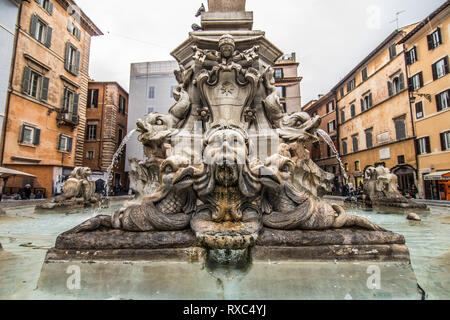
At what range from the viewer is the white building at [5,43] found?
15539mm

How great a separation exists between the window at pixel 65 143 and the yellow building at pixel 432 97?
26950mm

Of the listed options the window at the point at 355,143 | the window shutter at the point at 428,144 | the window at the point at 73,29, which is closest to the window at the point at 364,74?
the window at the point at 355,143

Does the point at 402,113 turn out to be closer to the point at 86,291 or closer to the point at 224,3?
the point at 224,3

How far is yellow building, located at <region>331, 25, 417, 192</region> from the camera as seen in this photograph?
866 inches

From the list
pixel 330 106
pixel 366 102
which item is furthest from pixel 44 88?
pixel 330 106

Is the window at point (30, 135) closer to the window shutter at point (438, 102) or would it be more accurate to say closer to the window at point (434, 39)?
the window shutter at point (438, 102)

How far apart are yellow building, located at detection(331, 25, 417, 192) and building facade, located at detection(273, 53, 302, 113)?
5984mm

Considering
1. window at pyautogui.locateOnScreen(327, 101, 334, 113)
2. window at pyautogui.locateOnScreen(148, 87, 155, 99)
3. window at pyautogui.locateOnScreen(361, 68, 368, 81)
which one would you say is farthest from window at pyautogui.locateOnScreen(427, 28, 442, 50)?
window at pyautogui.locateOnScreen(148, 87, 155, 99)

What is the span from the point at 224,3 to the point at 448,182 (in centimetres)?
1935

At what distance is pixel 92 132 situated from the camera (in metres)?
29.6

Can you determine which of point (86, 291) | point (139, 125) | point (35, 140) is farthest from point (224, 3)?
point (35, 140)

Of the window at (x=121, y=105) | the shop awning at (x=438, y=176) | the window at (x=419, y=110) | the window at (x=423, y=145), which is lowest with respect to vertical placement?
the shop awning at (x=438, y=176)

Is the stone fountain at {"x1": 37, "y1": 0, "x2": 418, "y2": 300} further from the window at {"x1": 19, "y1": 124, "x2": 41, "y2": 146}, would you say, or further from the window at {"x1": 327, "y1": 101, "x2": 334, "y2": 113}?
the window at {"x1": 327, "y1": 101, "x2": 334, "y2": 113}

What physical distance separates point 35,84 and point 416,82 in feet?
95.8
